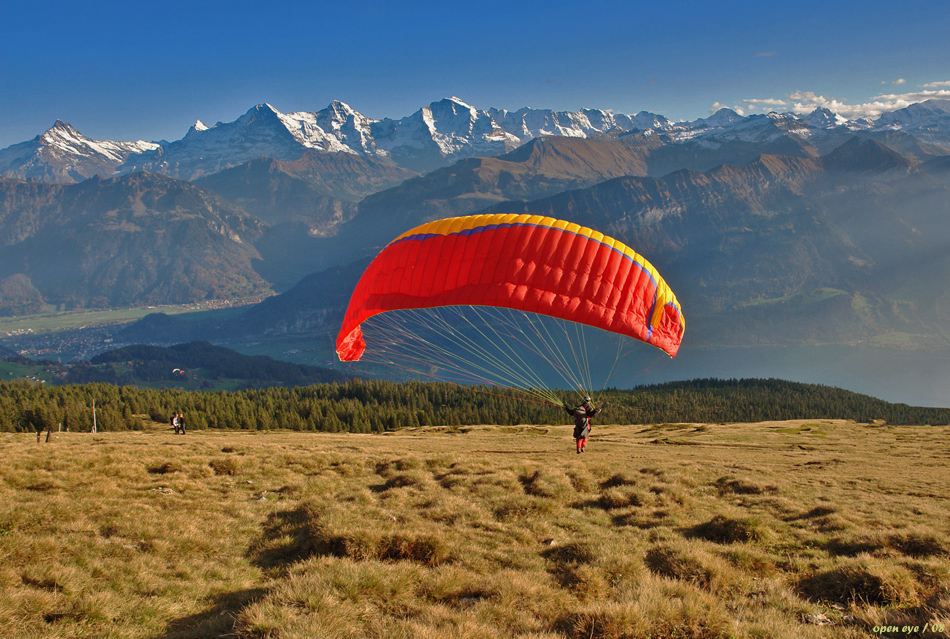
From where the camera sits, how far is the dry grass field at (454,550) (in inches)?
280

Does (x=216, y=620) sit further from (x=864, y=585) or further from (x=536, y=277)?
(x=536, y=277)

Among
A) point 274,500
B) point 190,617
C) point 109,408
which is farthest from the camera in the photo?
point 109,408

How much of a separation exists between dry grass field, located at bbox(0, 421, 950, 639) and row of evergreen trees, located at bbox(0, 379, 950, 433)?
63459 mm

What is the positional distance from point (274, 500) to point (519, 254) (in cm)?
1241

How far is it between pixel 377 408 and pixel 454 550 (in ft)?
333

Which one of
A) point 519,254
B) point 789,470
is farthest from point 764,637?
point 789,470

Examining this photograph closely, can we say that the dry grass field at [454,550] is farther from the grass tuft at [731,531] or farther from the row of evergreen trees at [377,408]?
the row of evergreen trees at [377,408]

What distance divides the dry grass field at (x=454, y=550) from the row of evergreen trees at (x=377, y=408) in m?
63.5

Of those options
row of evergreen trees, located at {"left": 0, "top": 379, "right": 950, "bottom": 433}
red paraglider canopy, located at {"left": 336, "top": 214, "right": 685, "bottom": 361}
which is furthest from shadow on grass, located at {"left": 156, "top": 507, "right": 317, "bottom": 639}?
row of evergreen trees, located at {"left": 0, "top": 379, "right": 950, "bottom": 433}

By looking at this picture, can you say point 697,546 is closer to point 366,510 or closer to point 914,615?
point 914,615

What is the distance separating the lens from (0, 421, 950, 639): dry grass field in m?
7.11

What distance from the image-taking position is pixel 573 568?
952 cm

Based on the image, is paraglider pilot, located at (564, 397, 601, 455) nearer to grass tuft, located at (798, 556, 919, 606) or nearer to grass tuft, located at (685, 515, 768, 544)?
grass tuft, located at (685, 515, 768, 544)

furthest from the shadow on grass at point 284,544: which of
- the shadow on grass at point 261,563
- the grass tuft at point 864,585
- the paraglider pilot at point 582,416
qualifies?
the paraglider pilot at point 582,416
